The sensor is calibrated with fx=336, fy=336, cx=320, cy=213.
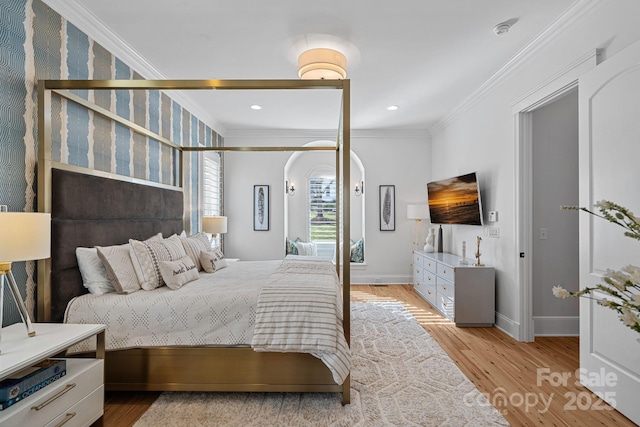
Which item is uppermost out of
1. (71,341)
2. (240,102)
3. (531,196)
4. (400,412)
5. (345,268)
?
(240,102)

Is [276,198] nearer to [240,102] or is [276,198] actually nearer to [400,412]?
[240,102]

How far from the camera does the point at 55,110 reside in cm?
229

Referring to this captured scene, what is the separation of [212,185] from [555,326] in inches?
190

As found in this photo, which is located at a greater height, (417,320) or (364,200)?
(364,200)

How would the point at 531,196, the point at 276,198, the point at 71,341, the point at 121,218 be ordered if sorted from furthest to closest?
the point at 276,198
the point at 531,196
the point at 121,218
the point at 71,341

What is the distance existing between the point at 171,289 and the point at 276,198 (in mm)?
3581

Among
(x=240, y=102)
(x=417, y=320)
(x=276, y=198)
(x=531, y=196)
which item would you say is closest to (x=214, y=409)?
(x=417, y=320)

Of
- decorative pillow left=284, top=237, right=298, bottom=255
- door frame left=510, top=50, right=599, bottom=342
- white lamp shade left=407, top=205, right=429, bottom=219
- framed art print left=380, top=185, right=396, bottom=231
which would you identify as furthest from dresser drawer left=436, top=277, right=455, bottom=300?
decorative pillow left=284, top=237, right=298, bottom=255

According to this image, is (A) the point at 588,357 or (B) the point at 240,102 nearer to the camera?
(A) the point at 588,357

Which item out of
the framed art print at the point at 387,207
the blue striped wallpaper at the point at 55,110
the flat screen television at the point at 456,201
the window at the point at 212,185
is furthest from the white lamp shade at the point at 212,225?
the flat screen television at the point at 456,201

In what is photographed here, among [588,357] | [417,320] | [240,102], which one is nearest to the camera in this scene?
[588,357]

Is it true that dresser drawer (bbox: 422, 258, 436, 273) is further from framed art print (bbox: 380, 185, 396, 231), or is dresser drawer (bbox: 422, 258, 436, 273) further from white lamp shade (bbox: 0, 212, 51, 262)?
white lamp shade (bbox: 0, 212, 51, 262)

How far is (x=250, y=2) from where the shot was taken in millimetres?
2369

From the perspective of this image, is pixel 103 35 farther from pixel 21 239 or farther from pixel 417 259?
pixel 417 259
